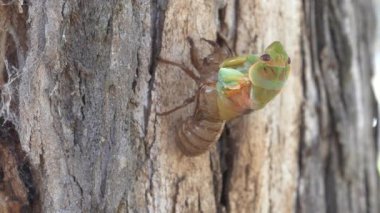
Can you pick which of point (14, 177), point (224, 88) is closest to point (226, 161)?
point (224, 88)

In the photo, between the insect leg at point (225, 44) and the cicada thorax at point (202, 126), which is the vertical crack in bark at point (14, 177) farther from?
the insect leg at point (225, 44)

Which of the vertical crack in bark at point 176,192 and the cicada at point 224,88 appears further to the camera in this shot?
the vertical crack in bark at point 176,192

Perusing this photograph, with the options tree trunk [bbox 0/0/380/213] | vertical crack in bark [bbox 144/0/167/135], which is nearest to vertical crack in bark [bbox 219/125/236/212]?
tree trunk [bbox 0/0/380/213]

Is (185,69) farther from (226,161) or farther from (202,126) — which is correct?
(226,161)

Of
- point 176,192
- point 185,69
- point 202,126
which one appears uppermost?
point 185,69

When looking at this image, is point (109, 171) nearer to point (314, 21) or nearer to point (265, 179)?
point (265, 179)

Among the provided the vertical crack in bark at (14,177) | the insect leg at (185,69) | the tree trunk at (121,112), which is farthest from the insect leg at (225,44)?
the vertical crack in bark at (14,177)
